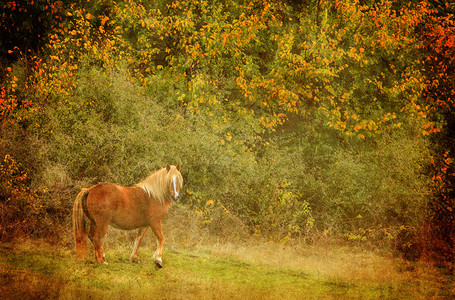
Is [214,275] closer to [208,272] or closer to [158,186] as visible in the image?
[208,272]

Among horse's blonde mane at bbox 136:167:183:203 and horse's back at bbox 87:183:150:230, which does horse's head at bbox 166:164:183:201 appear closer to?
horse's blonde mane at bbox 136:167:183:203

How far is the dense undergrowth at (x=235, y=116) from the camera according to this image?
10617 millimetres

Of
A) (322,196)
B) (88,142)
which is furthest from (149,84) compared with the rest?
(322,196)

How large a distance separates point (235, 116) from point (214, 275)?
724 cm

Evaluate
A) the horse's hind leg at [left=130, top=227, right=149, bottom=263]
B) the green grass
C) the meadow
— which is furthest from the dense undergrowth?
the horse's hind leg at [left=130, top=227, right=149, bottom=263]

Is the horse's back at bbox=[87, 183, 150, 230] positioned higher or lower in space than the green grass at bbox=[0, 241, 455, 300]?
higher

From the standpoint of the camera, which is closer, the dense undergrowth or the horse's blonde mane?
the horse's blonde mane

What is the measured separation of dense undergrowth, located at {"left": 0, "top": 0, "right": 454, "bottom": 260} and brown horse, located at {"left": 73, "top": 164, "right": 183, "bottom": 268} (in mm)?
2210

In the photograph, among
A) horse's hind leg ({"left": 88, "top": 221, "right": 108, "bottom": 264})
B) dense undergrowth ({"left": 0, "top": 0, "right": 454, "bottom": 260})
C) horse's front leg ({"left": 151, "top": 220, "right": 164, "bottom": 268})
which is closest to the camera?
horse's hind leg ({"left": 88, "top": 221, "right": 108, "bottom": 264})

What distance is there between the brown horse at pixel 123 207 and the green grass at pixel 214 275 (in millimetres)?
429

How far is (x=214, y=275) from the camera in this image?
26.9 ft

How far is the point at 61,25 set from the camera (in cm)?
1262

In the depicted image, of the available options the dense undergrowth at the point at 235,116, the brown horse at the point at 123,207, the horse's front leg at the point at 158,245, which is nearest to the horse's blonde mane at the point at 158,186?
the brown horse at the point at 123,207

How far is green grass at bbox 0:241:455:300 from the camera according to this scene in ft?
21.3
